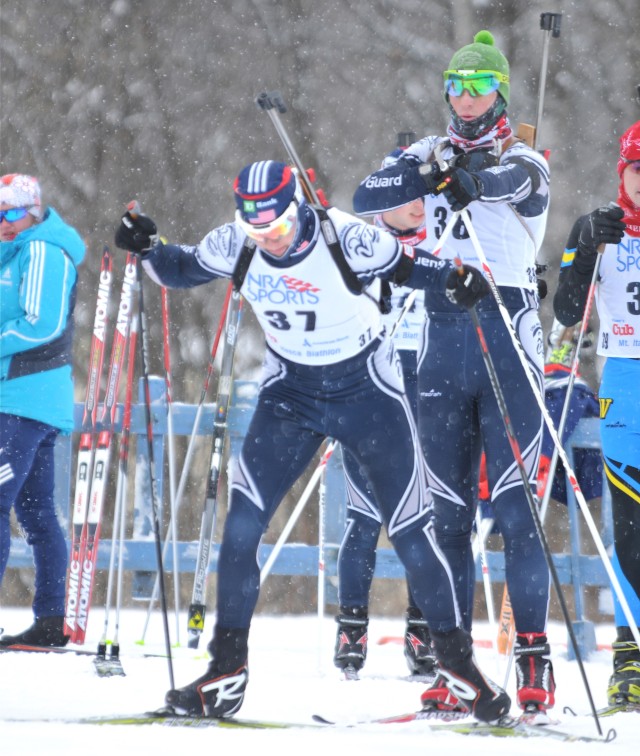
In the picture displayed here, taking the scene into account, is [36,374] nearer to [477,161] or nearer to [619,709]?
[477,161]

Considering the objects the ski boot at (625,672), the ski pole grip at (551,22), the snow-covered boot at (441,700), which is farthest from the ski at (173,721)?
the ski pole grip at (551,22)

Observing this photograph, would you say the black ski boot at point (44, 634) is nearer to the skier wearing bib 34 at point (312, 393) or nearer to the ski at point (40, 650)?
the ski at point (40, 650)

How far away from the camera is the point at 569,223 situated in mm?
13719

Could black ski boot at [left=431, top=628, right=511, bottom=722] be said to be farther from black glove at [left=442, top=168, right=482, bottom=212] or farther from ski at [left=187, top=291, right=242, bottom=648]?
ski at [left=187, top=291, right=242, bottom=648]

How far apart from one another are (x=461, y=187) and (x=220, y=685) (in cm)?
180

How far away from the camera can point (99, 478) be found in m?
7.32

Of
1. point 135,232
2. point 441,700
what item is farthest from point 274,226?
point 441,700

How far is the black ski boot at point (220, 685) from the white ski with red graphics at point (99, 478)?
8.88 ft

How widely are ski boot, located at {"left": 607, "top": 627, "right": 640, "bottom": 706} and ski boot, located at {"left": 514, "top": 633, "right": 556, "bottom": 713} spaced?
386mm

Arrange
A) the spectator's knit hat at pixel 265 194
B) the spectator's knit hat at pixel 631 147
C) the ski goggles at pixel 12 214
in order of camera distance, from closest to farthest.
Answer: the spectator's knit hat at pixel 265 194
the spectator's knit hat at pixel 631 147
the ski goggles at pixel 12 214

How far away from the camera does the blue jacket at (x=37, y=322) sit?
20.6 feet

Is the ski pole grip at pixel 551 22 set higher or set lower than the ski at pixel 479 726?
higher

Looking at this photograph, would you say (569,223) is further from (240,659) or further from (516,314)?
(240,659)

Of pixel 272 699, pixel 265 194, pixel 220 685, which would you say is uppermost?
pixel 265 194
